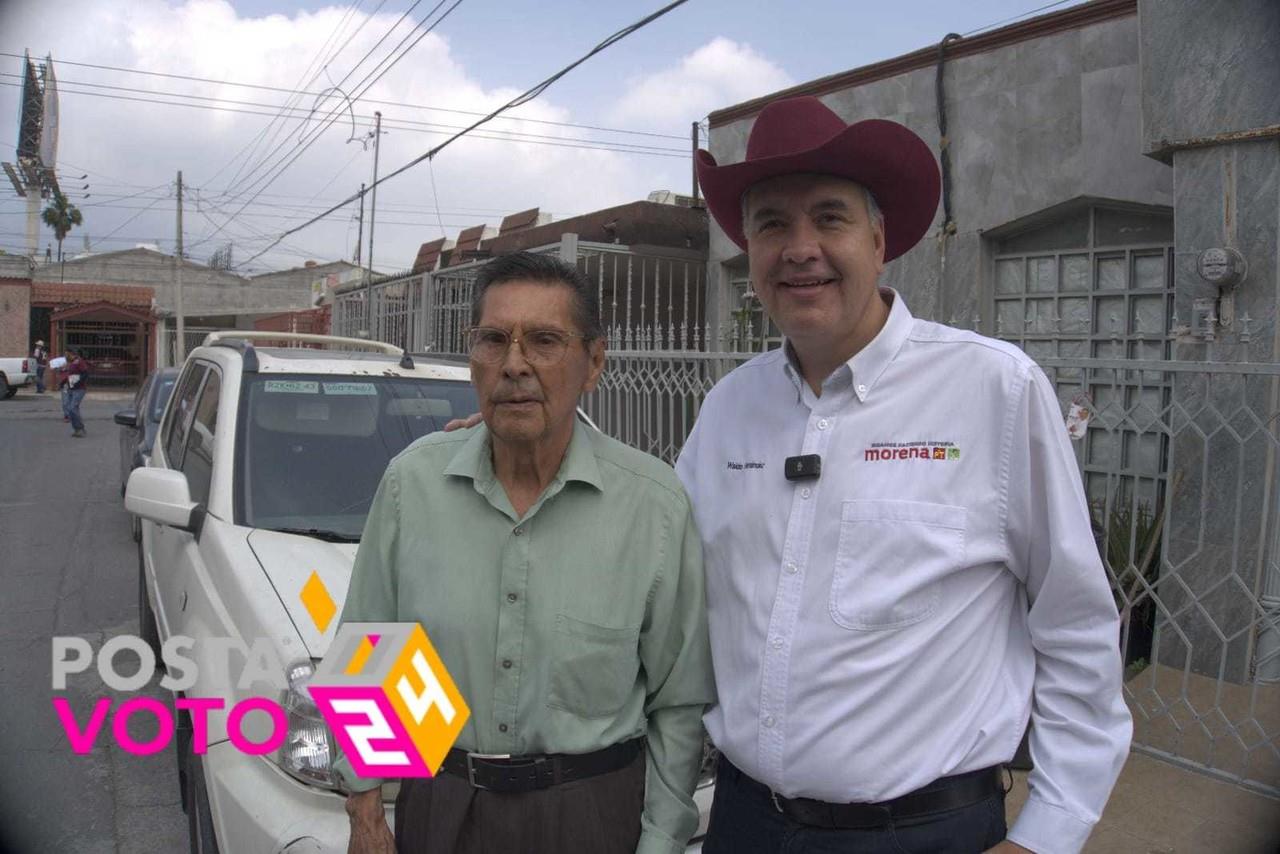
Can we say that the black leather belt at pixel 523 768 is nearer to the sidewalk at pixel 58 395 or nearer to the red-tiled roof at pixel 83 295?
the sidewalk at pixel 58 395

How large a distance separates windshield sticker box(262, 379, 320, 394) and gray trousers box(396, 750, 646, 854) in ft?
7.97

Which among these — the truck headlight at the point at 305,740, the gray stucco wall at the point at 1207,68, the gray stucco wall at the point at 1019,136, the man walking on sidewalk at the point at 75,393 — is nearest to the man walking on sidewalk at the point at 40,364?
the man walking on sidewalk at the point at 75,393

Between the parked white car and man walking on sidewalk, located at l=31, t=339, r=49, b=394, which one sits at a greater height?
man walking on sidewalk, located at l=31, t=339, r=49, b=394

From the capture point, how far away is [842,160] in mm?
1681

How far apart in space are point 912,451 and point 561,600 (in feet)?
2.23

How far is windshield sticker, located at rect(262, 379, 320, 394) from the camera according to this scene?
3799 millimetres

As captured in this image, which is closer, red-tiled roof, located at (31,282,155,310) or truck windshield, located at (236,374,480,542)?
truck windshield, located at (236,374,480,542)

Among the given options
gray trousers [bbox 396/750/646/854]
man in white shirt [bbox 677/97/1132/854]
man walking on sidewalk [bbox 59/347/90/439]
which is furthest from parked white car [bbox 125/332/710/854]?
man walking on sidewalk [bbox 59/347/90/439]

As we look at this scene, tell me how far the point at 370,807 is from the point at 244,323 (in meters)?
46.6

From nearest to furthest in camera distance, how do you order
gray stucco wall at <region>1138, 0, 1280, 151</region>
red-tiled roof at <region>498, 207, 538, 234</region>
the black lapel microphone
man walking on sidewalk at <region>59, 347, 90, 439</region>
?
the black lapel microphone < gray stucco wall at <region>1138, 0, 1280, 151</region> < red-tiled roof at <region>498, 207, 538, 234</region> < man walking on sidewalk at <region>59, 347, 90, 439</region>

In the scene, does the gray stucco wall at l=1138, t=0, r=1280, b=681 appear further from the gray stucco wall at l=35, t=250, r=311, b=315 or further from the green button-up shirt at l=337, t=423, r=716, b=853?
the gray stucco wall at l=35, t=250, r=311, b=315

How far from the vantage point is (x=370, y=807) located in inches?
70.8

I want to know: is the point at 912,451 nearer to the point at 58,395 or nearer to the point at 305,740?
the point at 305,740

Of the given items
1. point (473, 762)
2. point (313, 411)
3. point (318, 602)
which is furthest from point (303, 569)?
point (473, 762)
